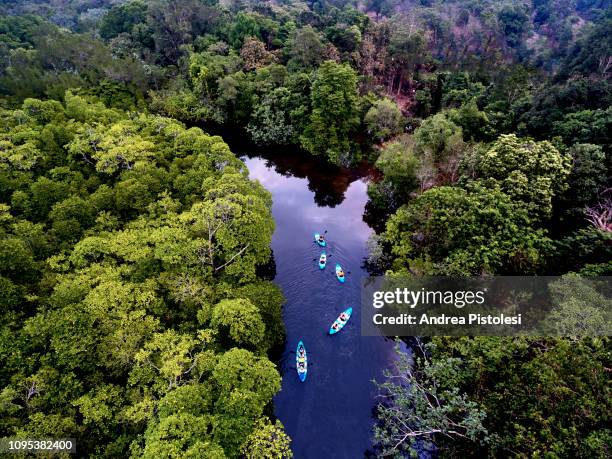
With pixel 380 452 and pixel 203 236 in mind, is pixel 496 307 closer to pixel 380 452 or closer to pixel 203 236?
pixel 380 452

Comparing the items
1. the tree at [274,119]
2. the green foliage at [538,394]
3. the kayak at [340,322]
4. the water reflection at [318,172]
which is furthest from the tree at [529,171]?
the tree at [274,119]

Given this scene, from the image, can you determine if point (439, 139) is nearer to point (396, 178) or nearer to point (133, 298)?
point (396, 178)

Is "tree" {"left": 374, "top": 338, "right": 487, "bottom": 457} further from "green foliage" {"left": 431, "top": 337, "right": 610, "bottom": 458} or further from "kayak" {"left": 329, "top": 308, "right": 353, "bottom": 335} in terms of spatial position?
"kayak" {"left": 329, "top": 308, "right": 353, "bottom": 335}

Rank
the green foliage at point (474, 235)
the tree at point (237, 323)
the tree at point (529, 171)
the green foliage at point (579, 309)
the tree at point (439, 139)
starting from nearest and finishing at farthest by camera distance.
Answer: the green foliage at point (579, 309) < the tree at point (237, 323) < the green foliage at point (474, 235) < the tree at point (529, 171) < the tree at point (439, 139)

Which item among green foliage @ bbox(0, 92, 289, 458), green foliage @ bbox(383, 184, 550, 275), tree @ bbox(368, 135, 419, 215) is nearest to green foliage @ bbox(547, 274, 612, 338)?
green foliage @ bbox(383, 184, 550, 275)

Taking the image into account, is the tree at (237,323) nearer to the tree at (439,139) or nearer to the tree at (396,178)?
the tree at (396,178)

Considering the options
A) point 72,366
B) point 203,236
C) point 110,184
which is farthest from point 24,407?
point 110,184
